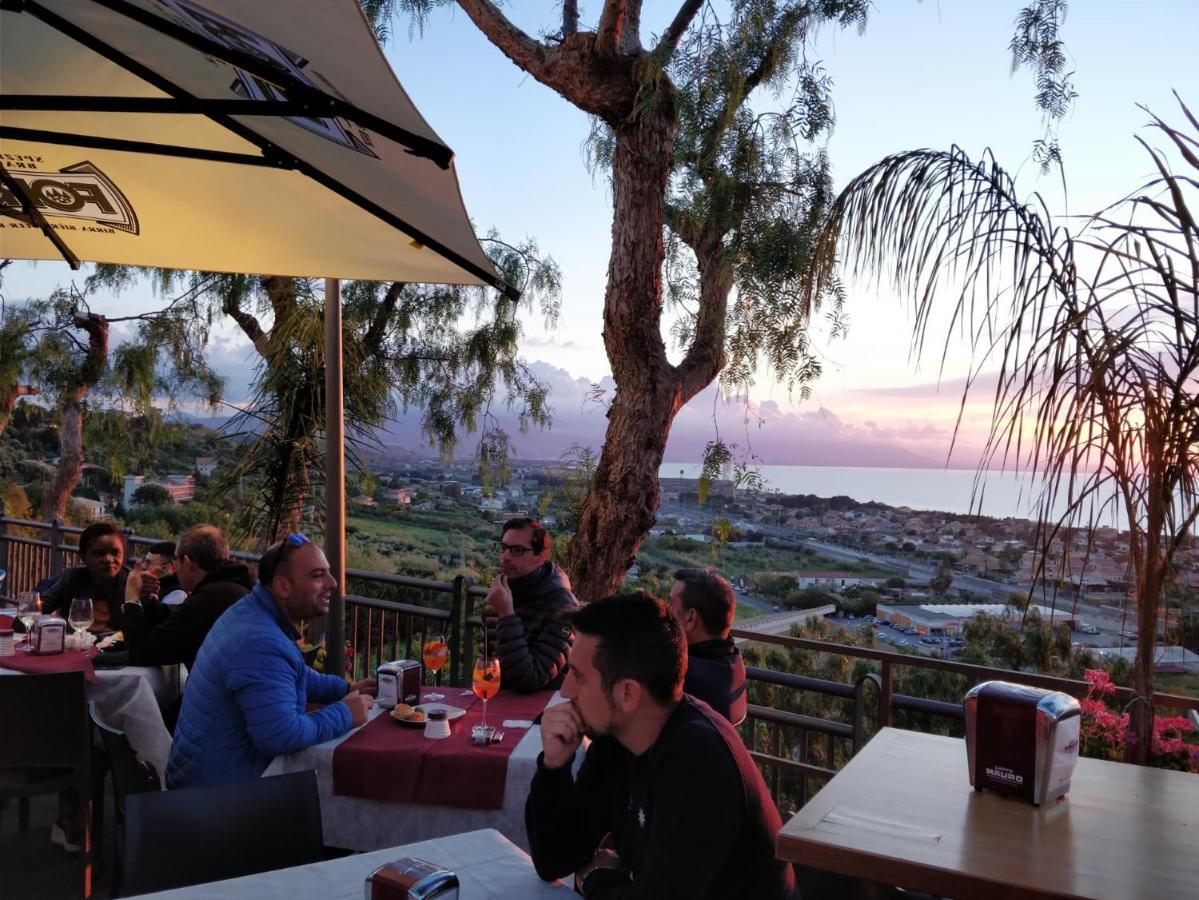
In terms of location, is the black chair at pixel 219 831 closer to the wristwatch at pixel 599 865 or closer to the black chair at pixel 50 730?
the wristwatch at pixel 599 865

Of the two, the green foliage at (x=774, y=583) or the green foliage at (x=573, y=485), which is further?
the green foliage at (x=573, y=485)

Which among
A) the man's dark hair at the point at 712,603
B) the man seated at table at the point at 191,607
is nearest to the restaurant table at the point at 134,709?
the man seated at table at the point at 191,607

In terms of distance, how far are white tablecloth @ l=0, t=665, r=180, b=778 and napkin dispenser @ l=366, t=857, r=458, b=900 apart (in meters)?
Answer: 2.84

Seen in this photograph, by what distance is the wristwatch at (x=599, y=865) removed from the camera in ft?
6.70

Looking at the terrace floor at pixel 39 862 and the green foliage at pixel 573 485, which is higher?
the green foliage at pixel 573 485

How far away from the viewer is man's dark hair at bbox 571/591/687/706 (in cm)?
214

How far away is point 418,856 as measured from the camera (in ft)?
6.98

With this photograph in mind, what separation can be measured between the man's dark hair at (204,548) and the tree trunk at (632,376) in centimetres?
408

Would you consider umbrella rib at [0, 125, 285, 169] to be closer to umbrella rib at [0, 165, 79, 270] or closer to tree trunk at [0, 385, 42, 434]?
umbrella rib at [0, 165, 79, 270]

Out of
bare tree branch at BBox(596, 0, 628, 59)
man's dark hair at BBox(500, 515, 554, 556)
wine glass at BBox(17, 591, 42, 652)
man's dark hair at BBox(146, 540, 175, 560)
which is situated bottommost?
wine glass at BBox(17, 591, 42, 652)

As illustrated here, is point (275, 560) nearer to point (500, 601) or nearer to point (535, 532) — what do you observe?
point (500, 601)

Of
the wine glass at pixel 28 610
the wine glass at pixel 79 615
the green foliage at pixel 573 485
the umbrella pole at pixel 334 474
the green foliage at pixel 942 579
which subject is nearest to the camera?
the umbrella pole at pixel 334 474

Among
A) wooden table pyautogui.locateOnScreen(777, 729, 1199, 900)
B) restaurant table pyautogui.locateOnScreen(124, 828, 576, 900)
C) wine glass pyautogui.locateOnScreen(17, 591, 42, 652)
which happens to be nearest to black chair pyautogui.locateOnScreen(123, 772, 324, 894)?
restaurant table pyautogui.locateOnScreen(124, 828, 576, 900)

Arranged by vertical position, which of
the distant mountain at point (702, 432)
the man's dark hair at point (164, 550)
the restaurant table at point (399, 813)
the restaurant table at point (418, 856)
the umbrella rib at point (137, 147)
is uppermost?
the umbrella rib at point (137, 147)
